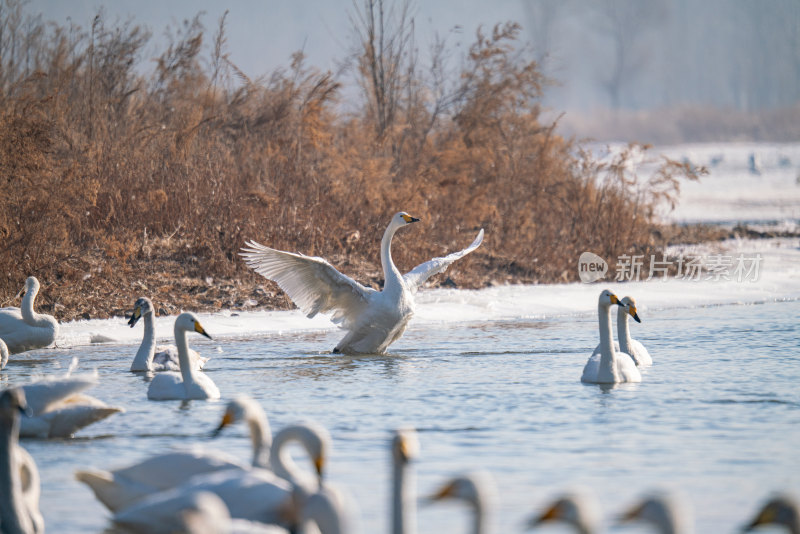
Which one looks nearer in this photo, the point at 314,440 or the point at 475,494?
the point at 475,494

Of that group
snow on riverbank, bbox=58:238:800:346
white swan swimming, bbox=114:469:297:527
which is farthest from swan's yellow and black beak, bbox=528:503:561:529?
snow on riverbank, bbox=58:238:800:346

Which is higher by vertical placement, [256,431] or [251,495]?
[256,431]

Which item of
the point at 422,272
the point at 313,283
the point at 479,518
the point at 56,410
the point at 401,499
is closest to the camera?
the point at 479,518

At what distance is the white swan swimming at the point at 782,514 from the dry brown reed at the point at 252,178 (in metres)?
10.3

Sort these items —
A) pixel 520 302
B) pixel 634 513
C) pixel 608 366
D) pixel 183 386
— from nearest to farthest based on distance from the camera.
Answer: pixel 634 513 → pixel 183 386 → pixel 608 366 → pixel 520 302

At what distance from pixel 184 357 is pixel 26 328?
2.93 metres

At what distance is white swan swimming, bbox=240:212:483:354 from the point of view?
448 inches

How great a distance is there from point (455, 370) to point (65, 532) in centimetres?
531

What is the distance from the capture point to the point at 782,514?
3.73m

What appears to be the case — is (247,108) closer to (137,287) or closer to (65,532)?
(137,287)

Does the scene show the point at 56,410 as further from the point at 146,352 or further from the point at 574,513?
the point at 574,513

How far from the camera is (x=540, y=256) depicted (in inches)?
744

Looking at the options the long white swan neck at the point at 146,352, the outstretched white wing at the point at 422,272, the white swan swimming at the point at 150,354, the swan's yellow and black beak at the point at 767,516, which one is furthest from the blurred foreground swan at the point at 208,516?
the outstretched white wing at the point at 422,272

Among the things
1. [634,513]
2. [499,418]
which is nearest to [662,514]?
[634,513]
